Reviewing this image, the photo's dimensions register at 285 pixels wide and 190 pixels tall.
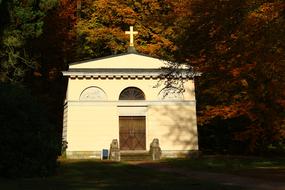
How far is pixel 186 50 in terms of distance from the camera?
24328mm

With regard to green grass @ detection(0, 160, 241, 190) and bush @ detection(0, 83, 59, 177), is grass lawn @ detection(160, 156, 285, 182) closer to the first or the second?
green grass @ detection(0, 160, 241, 190)

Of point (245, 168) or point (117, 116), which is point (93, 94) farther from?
point (245, 168)

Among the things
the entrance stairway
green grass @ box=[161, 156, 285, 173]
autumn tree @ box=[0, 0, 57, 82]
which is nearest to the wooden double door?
the entrance stairway

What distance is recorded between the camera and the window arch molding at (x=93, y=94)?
31.8m

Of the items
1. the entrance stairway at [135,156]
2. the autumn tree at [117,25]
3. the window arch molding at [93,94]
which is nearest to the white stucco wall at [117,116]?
the window arch molding at [93,94]

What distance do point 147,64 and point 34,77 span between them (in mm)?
11670

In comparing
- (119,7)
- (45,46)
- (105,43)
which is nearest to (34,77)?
(45,46)

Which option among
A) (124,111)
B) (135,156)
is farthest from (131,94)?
(135,156)

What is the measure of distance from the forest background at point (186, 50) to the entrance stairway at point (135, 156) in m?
4.23

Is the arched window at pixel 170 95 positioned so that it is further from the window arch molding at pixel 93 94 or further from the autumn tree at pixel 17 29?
the autumn tree at pixel 17 29

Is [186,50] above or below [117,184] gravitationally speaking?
above

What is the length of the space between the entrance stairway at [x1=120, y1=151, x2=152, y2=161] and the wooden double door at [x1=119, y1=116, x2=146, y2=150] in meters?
0.48

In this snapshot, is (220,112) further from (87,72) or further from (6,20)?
(6,20)

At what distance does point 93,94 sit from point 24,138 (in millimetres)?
13379
